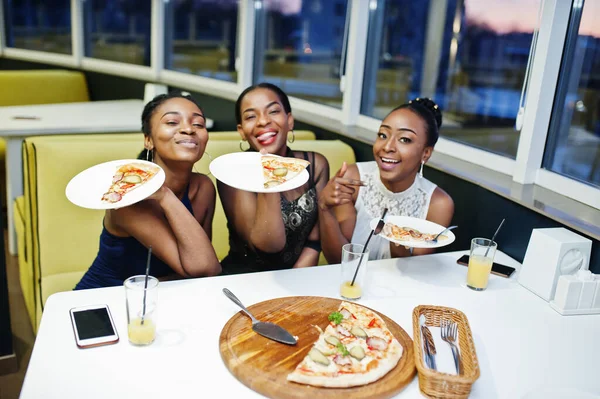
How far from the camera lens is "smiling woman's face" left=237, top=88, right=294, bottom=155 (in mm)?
1936

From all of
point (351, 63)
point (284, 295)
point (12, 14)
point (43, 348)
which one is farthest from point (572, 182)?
point (12, 14)

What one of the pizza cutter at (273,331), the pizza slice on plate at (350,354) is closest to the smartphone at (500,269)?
the pizza slice on plate at (350,354)

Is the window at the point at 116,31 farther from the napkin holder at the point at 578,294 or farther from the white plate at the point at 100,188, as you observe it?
the napkin holder at the point at 578,294

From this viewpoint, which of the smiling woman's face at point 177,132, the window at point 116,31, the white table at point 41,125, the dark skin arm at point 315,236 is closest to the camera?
the smiling woman's face at point 177,132

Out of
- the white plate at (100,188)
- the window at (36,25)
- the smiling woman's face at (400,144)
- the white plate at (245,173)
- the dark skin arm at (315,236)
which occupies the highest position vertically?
the window at (36,25)

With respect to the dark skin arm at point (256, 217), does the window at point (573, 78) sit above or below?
above

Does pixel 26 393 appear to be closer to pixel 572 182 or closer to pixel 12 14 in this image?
pixel 572 182

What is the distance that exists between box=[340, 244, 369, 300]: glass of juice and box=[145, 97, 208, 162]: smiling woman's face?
22.0 inches

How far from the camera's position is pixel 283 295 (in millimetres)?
1502

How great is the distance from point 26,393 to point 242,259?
3.58 feet

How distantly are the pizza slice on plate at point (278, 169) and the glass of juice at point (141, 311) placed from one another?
0.48 metres

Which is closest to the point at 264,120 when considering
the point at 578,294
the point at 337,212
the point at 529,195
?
the point at 337,212

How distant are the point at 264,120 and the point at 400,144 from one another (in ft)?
1.53

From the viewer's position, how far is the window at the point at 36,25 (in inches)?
235
